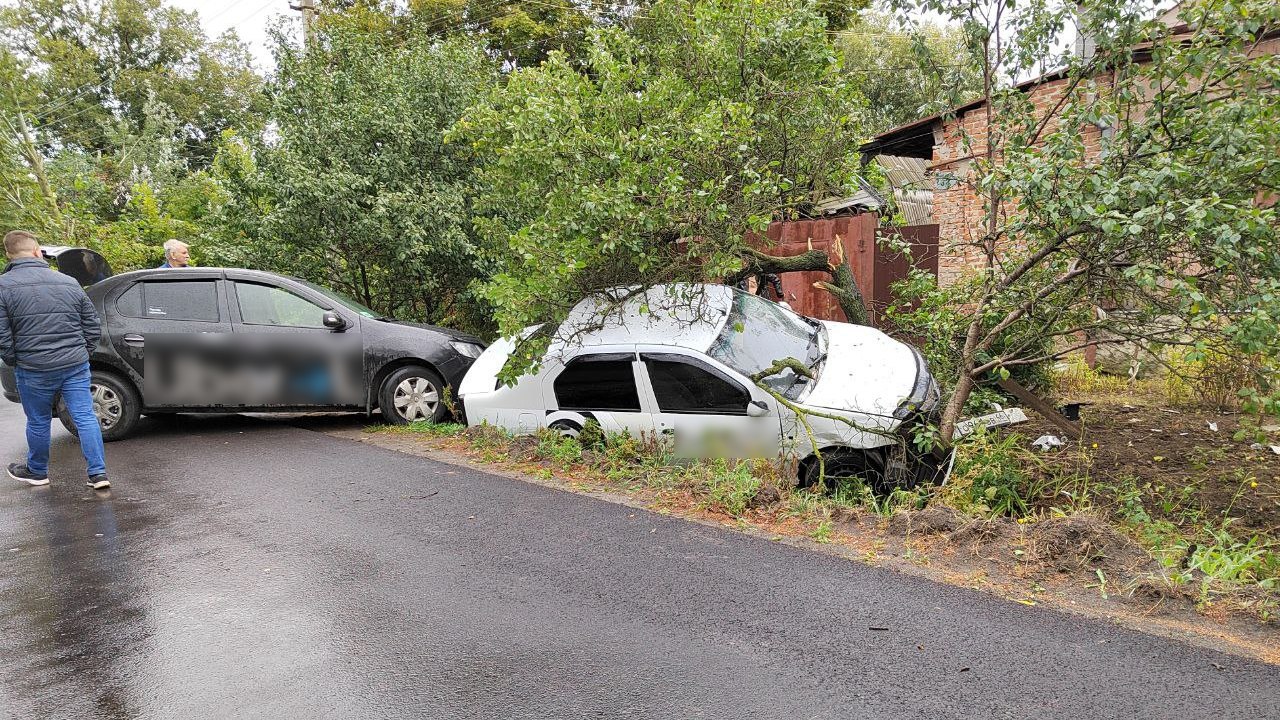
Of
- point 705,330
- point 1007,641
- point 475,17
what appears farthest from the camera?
point 475,17

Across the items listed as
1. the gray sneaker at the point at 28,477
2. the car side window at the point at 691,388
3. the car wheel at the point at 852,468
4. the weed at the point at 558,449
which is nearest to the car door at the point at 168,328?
the gray sneaker at the point at 28,477

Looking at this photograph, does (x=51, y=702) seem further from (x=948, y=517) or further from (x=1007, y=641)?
(x=948, y=517)

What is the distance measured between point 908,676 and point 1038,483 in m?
3.38

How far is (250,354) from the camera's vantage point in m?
8.12

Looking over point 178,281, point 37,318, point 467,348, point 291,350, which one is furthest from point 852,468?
point 178,281

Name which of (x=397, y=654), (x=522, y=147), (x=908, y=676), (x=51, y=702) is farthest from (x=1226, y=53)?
(x=51, y=702)

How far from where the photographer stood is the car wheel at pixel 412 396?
328 inches

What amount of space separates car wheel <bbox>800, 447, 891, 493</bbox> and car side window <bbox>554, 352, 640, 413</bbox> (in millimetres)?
1555

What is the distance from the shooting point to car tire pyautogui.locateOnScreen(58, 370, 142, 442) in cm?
793

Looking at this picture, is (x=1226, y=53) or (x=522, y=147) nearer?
(x=1226, y=53)

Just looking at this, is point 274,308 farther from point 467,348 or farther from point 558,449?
point 558,449

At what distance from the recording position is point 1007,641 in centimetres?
349

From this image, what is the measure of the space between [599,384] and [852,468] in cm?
216

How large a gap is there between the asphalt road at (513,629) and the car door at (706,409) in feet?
3.32
